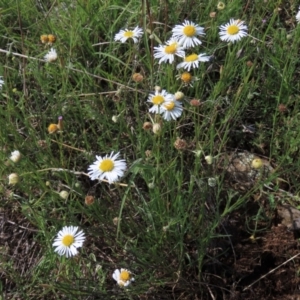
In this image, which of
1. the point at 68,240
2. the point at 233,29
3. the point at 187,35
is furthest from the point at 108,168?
the point at 233,29

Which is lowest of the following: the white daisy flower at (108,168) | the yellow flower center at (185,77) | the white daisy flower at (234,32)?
the white daisy flower at (108,168)

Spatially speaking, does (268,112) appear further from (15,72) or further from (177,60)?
(15,72)

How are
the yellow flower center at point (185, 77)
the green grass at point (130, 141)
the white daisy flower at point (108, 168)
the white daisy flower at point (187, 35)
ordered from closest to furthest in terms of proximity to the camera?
the white daisy flower at point (108, 168)
the green grass at point (130, 141)
the yellow flower center at point (185, 77)
the white daisy flower at point (187, 35)

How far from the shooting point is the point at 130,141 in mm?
1789

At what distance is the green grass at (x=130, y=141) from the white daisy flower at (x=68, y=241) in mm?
47

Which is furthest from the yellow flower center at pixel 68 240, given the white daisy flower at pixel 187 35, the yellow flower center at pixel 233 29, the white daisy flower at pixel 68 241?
the yellow flower center at pixel 233 29

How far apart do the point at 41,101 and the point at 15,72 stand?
178 millimetres

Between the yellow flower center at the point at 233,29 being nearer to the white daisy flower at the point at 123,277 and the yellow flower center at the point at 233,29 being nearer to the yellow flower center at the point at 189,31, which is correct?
the yellow flower center at the point at 189,31

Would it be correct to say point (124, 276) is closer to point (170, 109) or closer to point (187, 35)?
point (170, 109)

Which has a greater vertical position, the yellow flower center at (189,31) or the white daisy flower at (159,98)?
the yellow flower center at (189,31)

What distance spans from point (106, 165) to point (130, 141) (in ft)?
1.55

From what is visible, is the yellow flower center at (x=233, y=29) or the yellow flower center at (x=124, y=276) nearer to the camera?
the yellow flower center at (x=124, y=276)

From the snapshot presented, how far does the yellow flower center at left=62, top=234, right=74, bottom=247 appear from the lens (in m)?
1.32

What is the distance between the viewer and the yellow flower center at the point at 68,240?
1.32 meters
